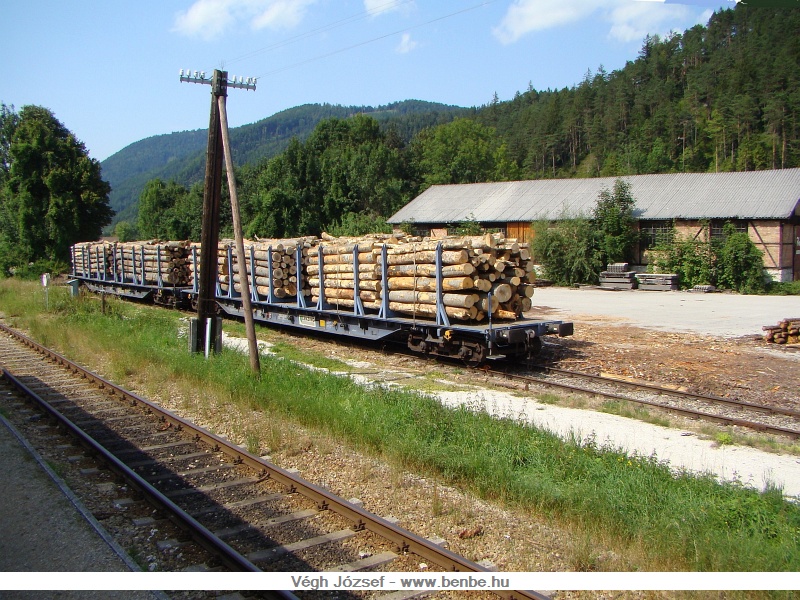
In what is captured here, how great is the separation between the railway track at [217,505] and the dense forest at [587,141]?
33445 millimetres

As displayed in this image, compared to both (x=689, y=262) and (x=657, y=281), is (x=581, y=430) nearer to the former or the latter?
(x=657, y=281)

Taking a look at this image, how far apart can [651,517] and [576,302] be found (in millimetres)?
20250

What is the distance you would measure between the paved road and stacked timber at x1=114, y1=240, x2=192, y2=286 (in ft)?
44.4

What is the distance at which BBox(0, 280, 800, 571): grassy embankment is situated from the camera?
16.3 feet

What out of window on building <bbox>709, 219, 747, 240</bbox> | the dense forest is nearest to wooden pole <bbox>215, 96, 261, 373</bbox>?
window on building <bbox>709, 219, 747, 240</bbox>

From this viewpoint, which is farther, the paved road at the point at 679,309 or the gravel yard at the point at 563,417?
the paved road at the point at 679,309

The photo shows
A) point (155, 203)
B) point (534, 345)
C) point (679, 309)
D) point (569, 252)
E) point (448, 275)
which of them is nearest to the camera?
point (448, 275)

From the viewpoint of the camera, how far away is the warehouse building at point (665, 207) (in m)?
29.7

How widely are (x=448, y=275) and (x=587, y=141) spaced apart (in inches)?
3724

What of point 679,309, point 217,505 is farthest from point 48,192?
point 217,505

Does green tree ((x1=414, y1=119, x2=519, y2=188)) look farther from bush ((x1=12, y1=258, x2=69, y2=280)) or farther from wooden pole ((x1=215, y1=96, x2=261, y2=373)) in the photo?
wooden pole ((x1=215, y1=96, x2=261, y2=373))

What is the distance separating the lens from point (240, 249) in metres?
11.6

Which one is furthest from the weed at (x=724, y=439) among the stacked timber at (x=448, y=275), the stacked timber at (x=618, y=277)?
the stacked timber at (x=618, y=277)

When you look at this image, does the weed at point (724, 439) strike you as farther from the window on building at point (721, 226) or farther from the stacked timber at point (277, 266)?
the window on building at point (721, 226)
